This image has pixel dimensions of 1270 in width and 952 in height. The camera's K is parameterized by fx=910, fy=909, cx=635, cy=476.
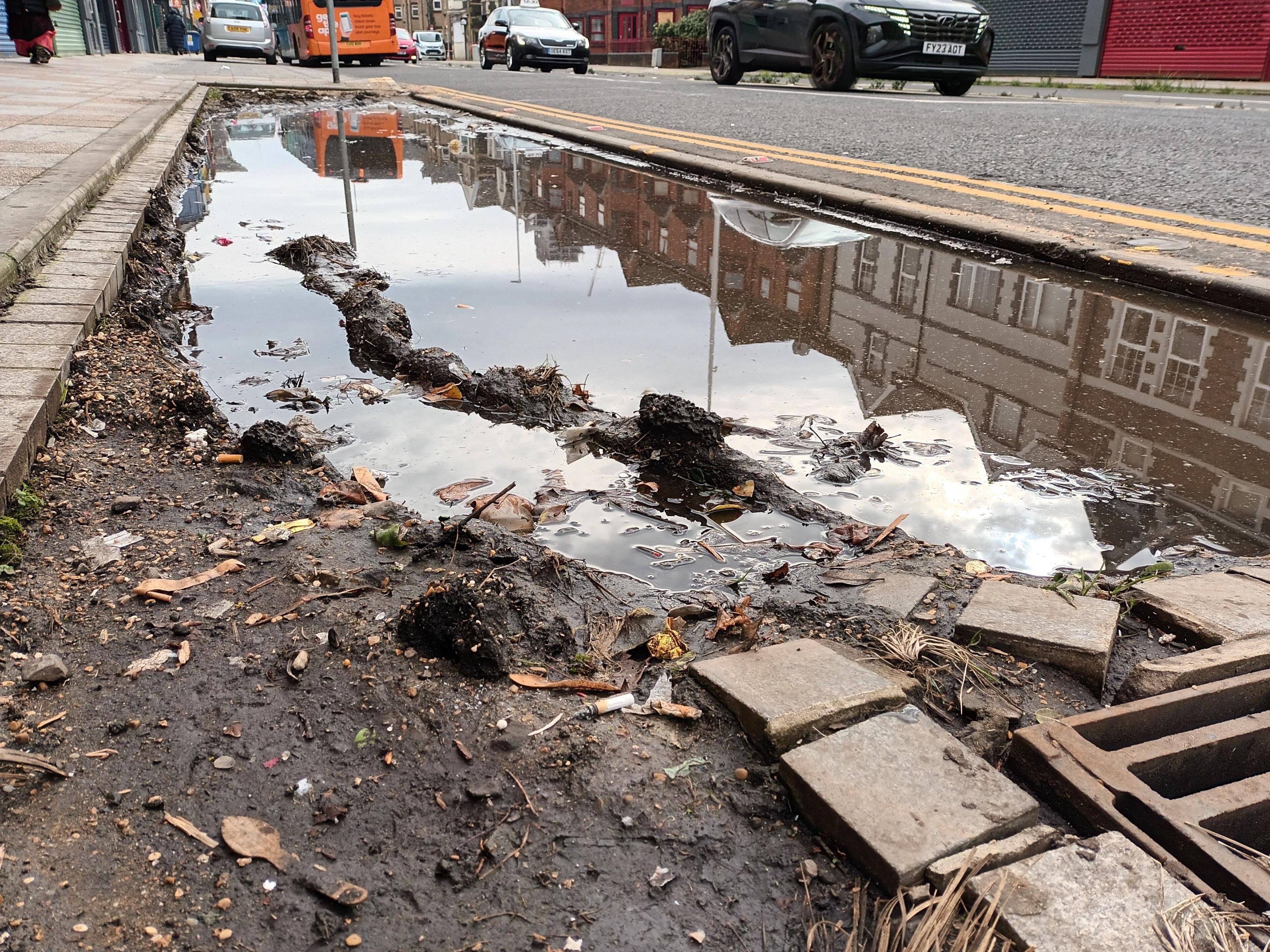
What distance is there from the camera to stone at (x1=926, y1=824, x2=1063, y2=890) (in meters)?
1.20

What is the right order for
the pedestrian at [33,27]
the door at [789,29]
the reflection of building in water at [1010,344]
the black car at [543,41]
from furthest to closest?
1. the black car at [543,41]
2. the pedestrian at [33,27]
3. the door at [789,29]
4. the reflection of building in water at [1010,344]

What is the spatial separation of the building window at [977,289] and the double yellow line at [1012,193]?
1.01 metres

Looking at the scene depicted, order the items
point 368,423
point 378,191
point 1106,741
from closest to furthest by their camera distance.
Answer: point 1106,741
point 368,423
point 378,191

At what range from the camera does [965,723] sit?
1.60 m

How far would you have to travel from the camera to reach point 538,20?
880 inches

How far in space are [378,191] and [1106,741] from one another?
6.25m

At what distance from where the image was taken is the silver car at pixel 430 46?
5603 centimetres

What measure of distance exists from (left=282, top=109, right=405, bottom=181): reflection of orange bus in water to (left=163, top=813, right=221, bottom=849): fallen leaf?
6.56 m

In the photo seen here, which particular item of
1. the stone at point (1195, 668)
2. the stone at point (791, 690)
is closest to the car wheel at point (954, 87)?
the stone at point (1195, 668)

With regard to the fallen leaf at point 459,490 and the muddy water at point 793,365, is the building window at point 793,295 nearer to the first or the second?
the muddy water at point 793,365

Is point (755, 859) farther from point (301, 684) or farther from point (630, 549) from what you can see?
point (630, 549)

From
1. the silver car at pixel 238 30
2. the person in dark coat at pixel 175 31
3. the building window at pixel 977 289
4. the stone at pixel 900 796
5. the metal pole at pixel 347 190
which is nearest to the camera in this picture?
the stone at pixel 900 796

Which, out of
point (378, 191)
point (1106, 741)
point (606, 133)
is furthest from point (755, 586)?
point (606, 133)

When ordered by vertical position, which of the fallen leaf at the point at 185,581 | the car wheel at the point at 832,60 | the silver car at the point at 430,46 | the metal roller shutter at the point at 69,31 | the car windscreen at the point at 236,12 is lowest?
the fallen leaf at the point at 185,581
